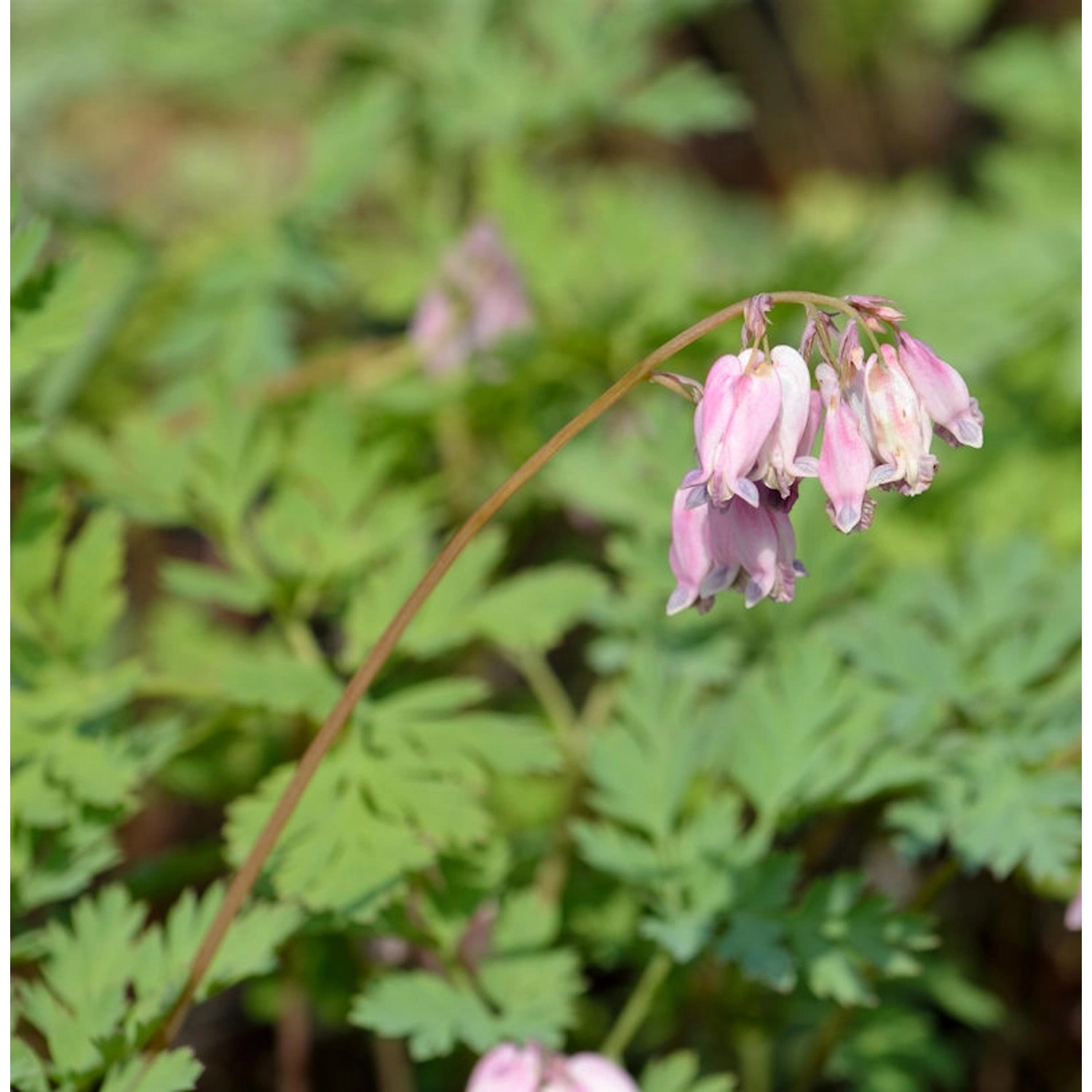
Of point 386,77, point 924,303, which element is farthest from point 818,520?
point 386,77

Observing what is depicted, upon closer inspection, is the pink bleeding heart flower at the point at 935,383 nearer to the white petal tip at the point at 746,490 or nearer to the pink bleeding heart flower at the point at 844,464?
the pink bleeding heart flower at the point at 844,464

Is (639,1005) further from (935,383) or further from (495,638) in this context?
(935,383)

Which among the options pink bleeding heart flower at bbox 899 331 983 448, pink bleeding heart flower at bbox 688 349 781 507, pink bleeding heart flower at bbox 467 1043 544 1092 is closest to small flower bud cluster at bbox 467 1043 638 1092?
pink bleeding heart flower at bbox 467 1043 544 1092

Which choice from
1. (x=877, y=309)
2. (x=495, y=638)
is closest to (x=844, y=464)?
(x=877, y=309)

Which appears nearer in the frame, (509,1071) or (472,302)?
(509,1071)

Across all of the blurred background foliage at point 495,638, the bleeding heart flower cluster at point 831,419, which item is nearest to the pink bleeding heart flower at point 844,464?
the bleeding heart flower cluster at point 831,419

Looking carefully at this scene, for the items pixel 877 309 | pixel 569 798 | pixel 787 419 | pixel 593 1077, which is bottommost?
pixel 593 1077

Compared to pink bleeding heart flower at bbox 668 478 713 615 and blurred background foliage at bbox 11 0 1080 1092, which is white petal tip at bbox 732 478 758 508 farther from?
blurred background foliage at bbox 11 0 1080 1092
